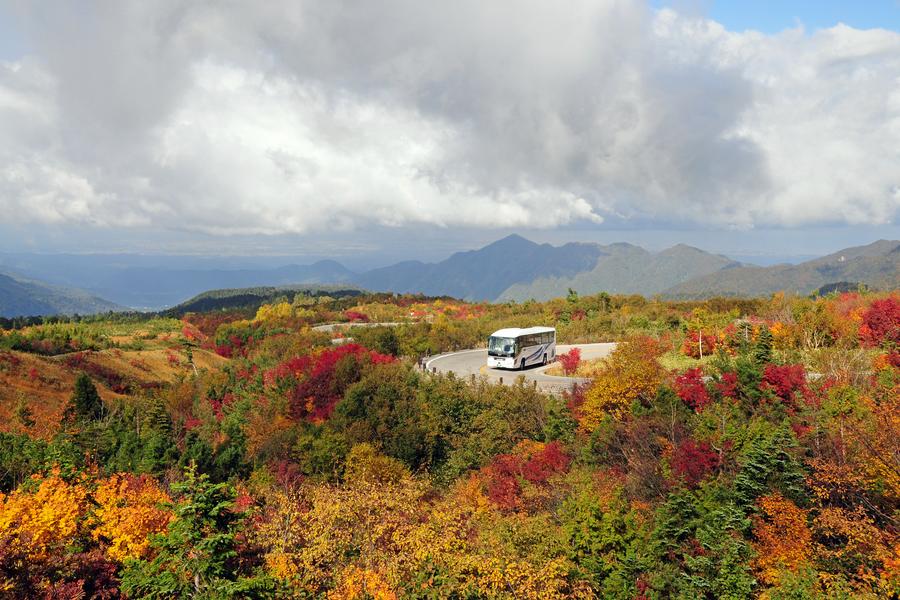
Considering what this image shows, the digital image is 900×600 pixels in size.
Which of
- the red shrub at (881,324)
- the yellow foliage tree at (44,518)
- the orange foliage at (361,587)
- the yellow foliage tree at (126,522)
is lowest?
the orange foliage at (361,587)

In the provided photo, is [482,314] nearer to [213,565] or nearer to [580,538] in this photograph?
[580,538]

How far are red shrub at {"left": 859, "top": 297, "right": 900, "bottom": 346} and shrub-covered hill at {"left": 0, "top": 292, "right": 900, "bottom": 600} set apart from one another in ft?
0.37

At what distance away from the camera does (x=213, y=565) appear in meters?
13.3

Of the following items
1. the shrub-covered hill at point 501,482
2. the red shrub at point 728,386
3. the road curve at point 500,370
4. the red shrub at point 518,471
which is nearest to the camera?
the shrub-covered hill at point 501,482

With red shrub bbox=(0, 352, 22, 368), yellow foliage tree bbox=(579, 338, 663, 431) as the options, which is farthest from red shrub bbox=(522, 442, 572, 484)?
red shrub bbox=(0, 352, 22, 368)

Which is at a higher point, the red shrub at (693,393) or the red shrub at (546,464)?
the red shrub at (693,393)

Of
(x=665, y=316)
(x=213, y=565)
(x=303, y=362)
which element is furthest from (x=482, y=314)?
(x=213, y=565)

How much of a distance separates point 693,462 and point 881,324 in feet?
68.2

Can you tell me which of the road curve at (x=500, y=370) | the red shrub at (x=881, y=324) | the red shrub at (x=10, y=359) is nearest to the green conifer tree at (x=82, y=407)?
the red shrub at (x=10, y=359)

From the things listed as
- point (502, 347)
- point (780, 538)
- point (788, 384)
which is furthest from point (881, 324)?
point (502, 347)

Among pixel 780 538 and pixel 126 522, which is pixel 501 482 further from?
pixel 126 522

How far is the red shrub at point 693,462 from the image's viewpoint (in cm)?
2027

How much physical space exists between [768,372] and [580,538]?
1323 cm

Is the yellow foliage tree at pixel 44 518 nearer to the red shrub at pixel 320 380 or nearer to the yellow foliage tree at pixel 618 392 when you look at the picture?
the red shrub at pixel 320 380
